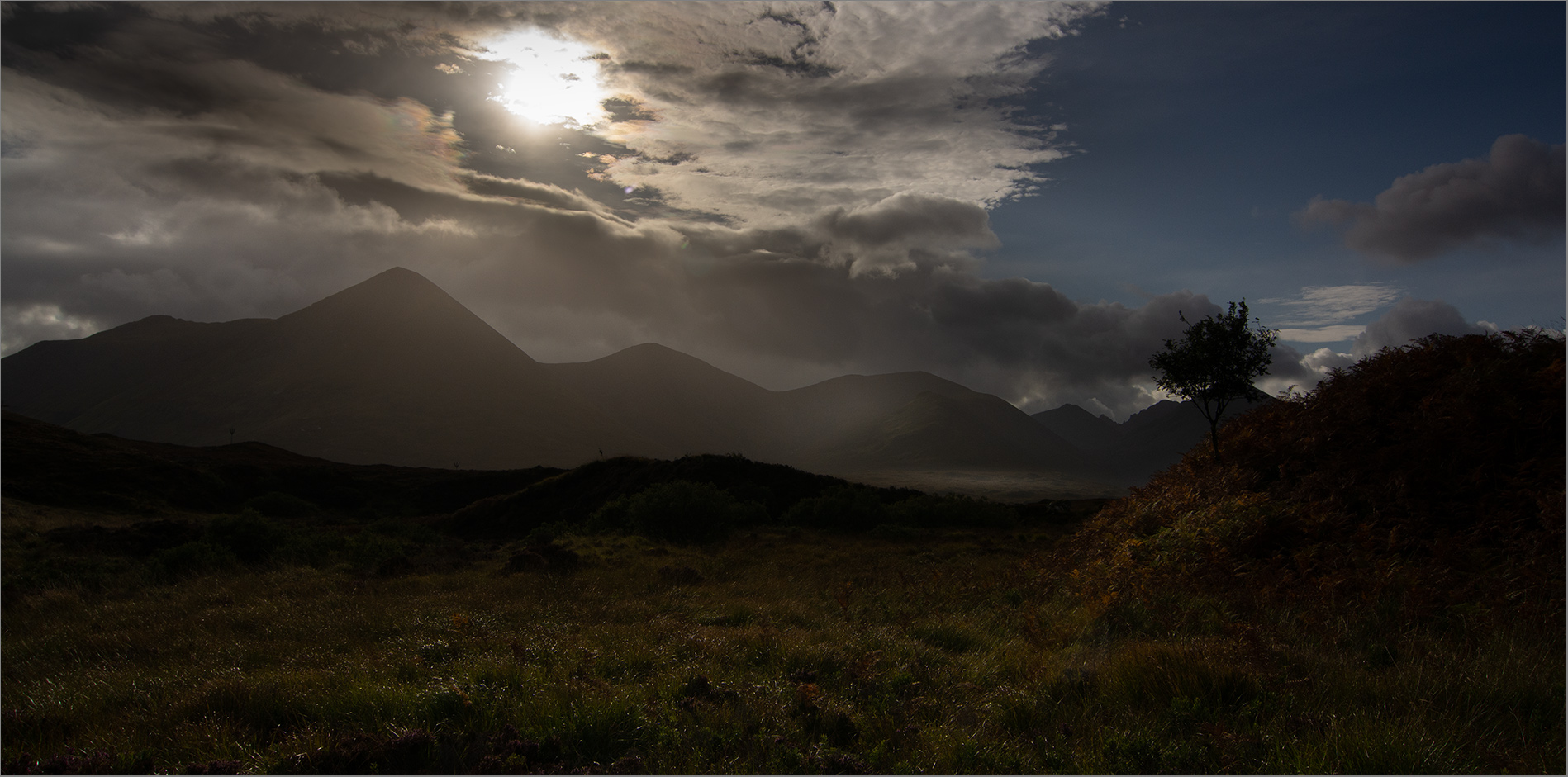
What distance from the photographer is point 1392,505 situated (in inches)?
426

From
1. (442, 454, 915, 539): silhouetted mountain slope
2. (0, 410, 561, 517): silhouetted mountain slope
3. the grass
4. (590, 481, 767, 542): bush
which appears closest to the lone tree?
the grass

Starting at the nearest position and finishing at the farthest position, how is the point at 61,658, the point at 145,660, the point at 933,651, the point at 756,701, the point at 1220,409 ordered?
the point at 756,701 → the point at 933,651 → the point at 145,660 → the point at 61,658 → the point at 1220,409

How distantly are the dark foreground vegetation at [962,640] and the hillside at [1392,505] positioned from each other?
0.05m

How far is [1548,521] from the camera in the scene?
29.4 ft

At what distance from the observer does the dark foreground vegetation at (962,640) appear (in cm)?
490

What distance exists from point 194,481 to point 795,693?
77.9 m

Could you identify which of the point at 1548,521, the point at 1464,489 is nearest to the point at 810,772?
the point at 1548,521

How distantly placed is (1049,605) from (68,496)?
67.2 metres

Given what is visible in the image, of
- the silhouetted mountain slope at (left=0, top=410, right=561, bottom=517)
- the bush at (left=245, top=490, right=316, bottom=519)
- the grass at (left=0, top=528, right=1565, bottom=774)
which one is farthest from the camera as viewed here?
the bush at (left=245, top=490, right=316, bottom=519)

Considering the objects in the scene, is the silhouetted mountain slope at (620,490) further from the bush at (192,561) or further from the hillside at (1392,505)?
the hillside at (1392,505)

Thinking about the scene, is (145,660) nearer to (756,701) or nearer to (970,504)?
(756,701)

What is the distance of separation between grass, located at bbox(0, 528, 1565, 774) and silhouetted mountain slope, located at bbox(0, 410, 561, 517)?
5537 cm

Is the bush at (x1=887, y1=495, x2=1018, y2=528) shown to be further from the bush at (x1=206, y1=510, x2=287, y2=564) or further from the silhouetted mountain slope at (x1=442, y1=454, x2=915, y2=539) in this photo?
the bush at (x1=206, y1=510, x2=287, y2=564)

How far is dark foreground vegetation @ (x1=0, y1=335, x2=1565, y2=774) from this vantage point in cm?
490
